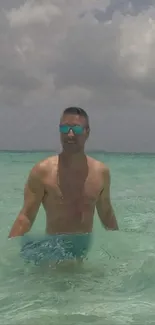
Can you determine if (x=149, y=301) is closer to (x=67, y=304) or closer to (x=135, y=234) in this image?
(x=67, y=304)

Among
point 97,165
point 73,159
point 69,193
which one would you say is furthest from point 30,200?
point 97,165

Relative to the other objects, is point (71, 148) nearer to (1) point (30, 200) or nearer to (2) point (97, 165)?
(2) point (97, 165)

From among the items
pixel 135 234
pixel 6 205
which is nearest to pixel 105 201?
pixel 135 234

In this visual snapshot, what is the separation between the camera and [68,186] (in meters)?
3.35

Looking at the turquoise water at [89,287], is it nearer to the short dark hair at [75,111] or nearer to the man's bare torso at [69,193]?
the man's bare torso at [69,193]

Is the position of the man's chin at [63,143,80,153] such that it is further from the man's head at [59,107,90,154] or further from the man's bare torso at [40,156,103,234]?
the man's bare torso at [40,156,103,234]

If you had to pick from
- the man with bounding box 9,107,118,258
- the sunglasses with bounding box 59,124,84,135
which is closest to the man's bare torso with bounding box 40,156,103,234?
the man with bounding box 9,107,118,258

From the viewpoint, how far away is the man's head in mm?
→ 3213

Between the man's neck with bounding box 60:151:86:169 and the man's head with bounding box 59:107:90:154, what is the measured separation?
0.15 ft

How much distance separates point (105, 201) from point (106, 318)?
1.05m

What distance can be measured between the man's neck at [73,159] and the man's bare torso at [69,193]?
3 centimetres

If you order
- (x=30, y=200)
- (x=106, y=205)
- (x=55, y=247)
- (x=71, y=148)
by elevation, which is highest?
(x=71, y=148)

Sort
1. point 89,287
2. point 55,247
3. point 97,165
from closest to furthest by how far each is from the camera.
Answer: point 89,287 → point 97,165 → point 55,247

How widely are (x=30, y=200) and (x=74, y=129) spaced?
0.60 m
